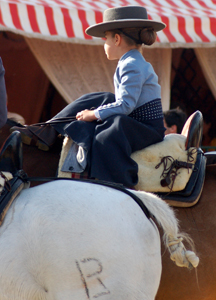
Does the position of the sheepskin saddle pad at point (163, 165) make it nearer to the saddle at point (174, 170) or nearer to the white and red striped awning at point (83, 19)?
the saddle at point (174, 170)

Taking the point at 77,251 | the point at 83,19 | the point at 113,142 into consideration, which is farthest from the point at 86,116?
the point at 83,19

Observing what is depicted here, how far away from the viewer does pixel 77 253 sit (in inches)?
50.7

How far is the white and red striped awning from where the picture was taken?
4.91 metres

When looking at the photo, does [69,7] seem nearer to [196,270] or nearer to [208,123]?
[208,123]

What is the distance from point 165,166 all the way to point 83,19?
3.84 metres

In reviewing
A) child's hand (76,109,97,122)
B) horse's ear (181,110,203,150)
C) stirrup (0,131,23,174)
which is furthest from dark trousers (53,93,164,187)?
stirrup (0,131,23,174)

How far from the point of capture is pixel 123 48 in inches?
83.8

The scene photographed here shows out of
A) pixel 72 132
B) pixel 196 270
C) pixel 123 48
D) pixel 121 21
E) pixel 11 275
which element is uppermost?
pixel 121 21

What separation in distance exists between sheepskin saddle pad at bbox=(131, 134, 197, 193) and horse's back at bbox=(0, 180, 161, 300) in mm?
570

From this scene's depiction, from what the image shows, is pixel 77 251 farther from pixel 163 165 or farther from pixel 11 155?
pixel 163 165

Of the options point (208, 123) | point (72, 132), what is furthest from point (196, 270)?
point (208, 123)

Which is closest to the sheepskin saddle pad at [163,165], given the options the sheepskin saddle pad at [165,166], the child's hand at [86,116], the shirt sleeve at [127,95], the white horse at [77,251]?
the sheepskin saddle pad at [165,166]

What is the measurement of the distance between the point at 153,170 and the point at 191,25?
14.0ft

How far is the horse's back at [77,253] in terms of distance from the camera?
128cm
